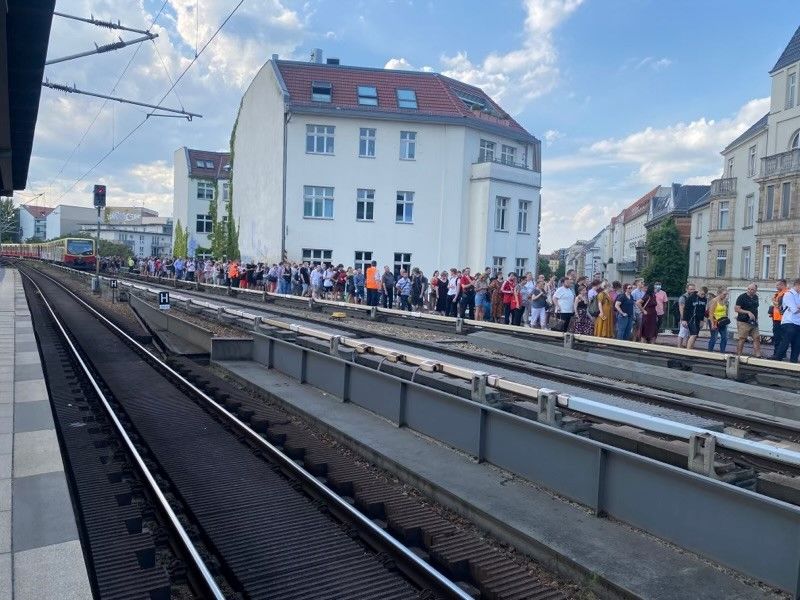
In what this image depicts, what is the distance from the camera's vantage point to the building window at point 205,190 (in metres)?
66.4

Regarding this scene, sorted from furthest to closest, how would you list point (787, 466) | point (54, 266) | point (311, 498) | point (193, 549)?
point (54, 266)
point (311, 498)
point (787, 466)
point (193, 549)

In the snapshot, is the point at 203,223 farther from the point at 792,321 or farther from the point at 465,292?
the point at 792,321

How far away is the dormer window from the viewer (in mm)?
37406

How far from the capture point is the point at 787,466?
6.63 meters

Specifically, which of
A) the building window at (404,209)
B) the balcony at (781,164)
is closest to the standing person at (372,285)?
the building window at (404,209)

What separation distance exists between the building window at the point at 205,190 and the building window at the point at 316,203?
107 ft

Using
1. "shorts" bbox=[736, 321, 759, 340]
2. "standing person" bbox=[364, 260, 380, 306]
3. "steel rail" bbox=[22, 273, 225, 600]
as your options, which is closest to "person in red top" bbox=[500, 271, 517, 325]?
"standing person" bbox=[364, 260, 380, 306]

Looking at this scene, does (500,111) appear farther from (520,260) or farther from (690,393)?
(690,393)

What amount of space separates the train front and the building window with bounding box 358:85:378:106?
32.2 meters

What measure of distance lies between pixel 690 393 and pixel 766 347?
863 cm

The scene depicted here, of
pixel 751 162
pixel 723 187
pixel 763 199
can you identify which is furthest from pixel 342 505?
pixel 723 187

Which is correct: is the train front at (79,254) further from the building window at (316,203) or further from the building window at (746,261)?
the building window at (746,261)

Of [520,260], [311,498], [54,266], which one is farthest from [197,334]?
[54,266]

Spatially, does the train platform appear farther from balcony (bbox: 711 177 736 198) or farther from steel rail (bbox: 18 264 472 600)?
balcony (bbox: 711 177 736 198)
